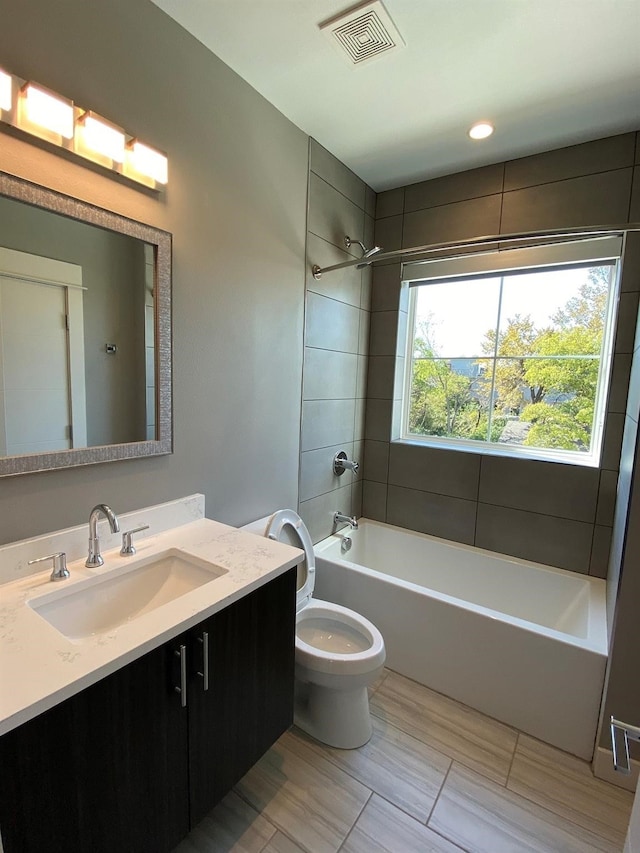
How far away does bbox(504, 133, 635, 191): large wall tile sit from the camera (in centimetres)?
196

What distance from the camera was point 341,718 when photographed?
5.39 ft

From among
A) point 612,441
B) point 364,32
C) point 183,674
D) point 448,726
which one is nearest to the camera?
point 183,674

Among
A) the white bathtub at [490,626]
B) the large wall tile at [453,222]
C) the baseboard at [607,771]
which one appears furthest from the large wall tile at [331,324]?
the baseboard at [607,771]

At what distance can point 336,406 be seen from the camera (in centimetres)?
250

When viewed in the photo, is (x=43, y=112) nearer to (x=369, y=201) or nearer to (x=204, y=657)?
(x=204, y=657)

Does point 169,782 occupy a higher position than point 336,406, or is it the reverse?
point 336,406

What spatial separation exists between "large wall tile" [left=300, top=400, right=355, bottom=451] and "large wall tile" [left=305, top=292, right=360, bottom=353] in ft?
1.09

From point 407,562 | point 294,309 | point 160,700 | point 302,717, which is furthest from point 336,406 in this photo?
point 160,700

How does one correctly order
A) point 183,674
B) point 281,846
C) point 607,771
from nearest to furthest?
point 183,674 → point 281,846 → point 607,771

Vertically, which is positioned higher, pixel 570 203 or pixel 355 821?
pixel 570 203

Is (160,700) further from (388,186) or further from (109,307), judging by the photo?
(388,186)

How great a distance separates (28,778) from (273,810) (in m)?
0.99

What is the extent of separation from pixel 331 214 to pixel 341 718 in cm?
244

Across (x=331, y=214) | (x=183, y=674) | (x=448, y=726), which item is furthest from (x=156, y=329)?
(x=448, y=726)
